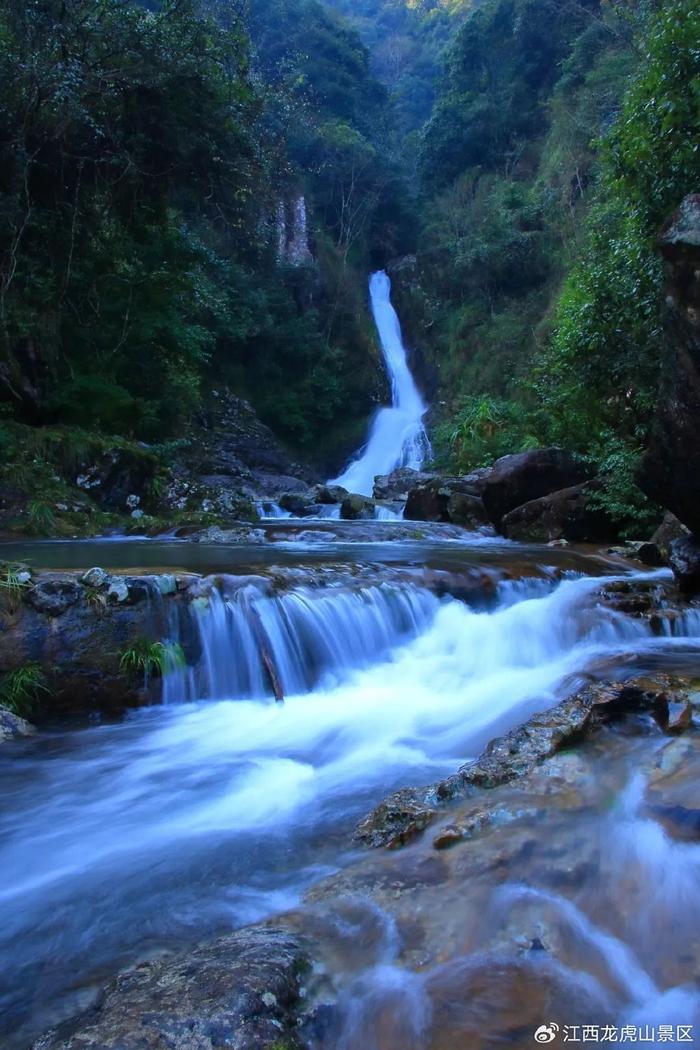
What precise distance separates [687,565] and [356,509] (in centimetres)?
874

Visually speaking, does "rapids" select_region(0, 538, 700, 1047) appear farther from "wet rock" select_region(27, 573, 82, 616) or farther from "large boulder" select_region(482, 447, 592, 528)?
"large boulder" select_region(482, 447, 592, 528)

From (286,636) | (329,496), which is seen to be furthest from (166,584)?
(329,496)

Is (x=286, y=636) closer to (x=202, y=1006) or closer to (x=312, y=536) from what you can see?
(x=202, y=1006)

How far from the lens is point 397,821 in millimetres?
2984

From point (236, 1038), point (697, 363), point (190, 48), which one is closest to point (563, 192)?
point (190, 48)

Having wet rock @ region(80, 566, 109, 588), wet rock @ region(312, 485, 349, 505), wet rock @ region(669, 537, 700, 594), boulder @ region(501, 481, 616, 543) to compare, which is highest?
wet rock @ region(312, 485, 349, 505)

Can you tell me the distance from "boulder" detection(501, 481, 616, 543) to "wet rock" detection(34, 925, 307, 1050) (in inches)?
369

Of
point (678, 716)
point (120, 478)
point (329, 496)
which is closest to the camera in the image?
point (678, 716)

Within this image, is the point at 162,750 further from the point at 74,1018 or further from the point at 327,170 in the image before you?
the point at 327,170

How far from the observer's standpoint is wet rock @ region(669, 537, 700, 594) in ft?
22.9

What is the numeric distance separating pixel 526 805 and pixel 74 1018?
6.24 feet

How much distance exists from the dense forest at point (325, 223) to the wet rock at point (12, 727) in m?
6.40

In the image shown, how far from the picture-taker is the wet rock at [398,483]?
1891 centimetres

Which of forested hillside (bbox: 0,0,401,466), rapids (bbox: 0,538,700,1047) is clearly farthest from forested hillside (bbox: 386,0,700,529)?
forested hillside (bbox: 0,0,401,466)
